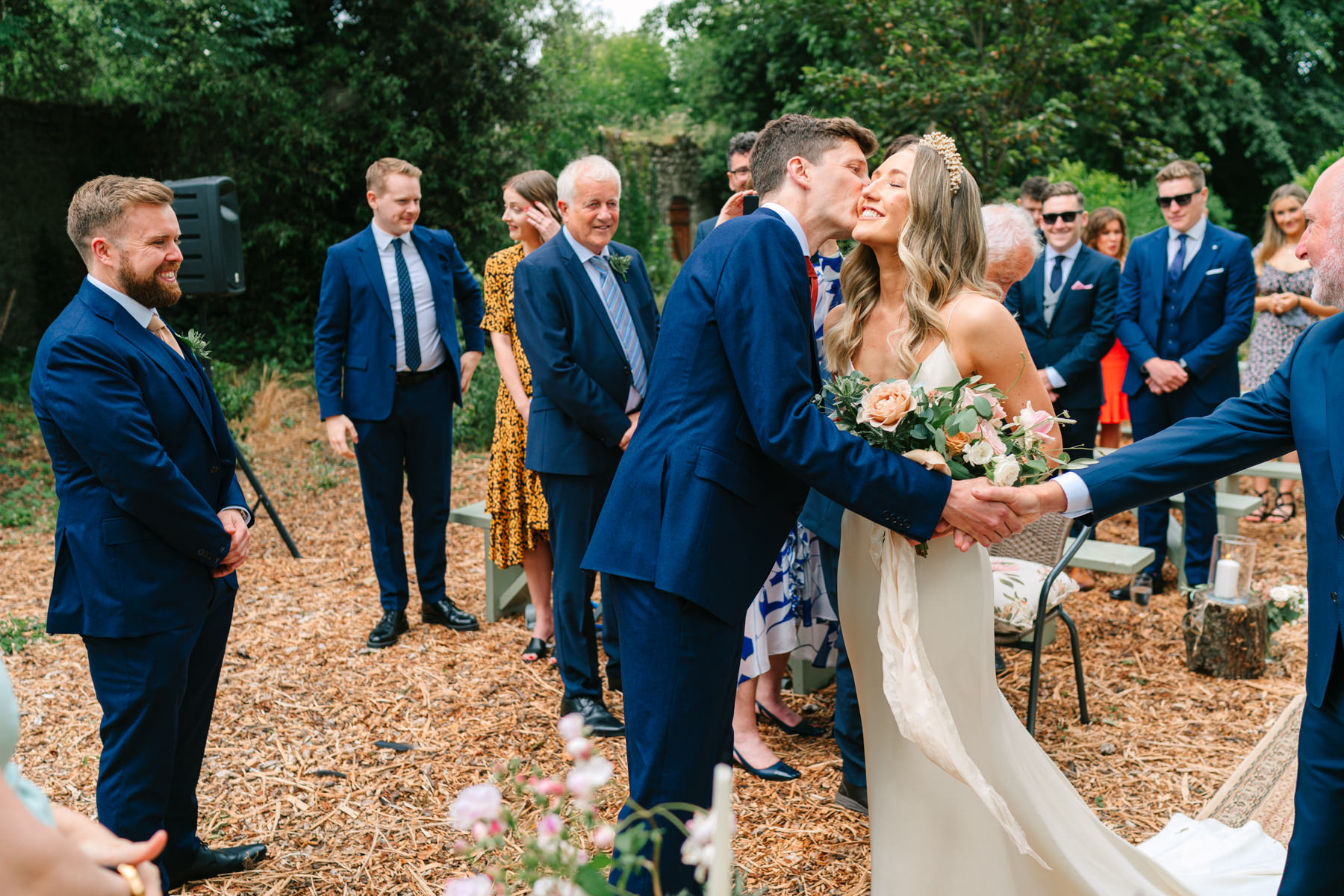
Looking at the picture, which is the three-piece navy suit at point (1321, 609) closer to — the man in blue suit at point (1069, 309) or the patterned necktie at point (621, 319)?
the patterned necktie at point (621, 319)

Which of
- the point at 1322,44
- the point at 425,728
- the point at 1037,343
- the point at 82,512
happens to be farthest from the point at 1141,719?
the point at 1322,44

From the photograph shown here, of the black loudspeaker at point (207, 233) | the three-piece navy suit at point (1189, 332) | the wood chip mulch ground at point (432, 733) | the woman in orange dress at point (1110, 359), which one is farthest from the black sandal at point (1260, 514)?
the black loudspeaker at point (207, 233)

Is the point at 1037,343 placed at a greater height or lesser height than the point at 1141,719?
greater

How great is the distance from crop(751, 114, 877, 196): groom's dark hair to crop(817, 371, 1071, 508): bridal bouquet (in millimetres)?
542

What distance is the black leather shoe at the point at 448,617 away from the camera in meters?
5.31

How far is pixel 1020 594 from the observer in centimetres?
383

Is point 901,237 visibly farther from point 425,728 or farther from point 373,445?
point 373,445

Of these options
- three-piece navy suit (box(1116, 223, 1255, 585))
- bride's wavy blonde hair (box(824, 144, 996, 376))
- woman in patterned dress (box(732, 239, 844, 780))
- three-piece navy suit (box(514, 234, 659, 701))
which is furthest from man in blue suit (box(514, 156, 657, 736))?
three-piece navy suit (box(1116, 223, 1255, 585))

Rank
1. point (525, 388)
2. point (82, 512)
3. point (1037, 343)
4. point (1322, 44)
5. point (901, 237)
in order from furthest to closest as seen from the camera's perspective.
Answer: point (1322, 44)
point (1037, 343)
point (525, 388)
point (901, 237)
point (82, 512)

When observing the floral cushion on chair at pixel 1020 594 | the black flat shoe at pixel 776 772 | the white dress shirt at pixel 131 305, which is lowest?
the black flat shoe at pixel 776 772

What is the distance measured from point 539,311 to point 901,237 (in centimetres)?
164

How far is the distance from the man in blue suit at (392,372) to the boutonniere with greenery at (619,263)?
117cm

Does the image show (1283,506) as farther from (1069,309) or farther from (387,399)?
(387,399)

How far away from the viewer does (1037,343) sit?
607cm
